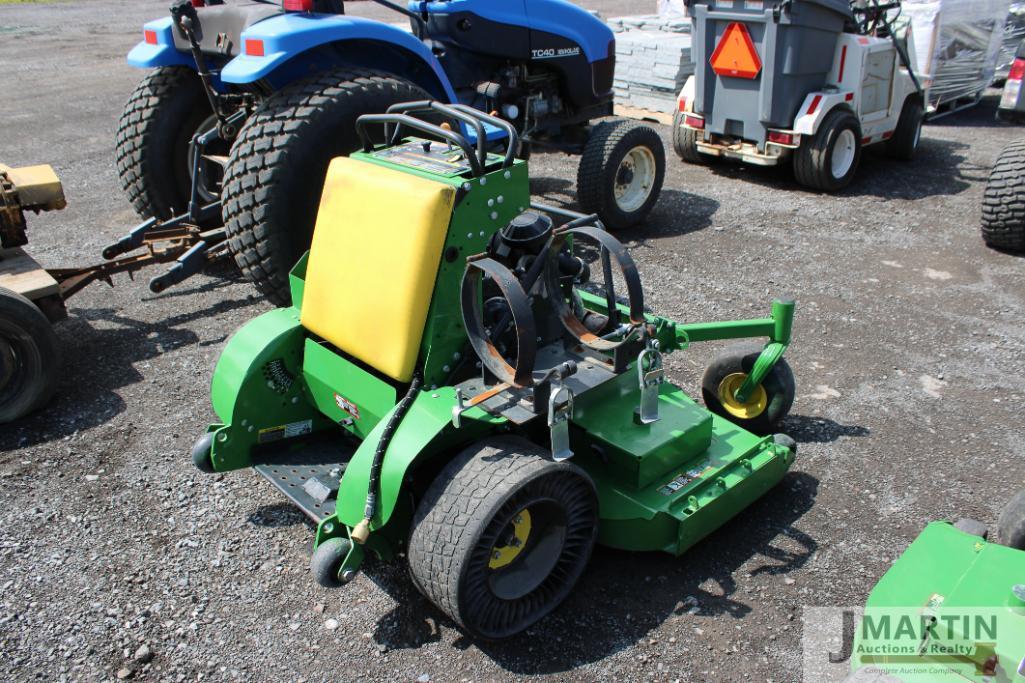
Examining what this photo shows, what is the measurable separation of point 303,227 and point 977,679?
150 inches

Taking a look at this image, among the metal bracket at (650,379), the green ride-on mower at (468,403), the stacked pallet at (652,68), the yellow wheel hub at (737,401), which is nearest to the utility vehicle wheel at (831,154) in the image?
the stacked pallet at (652,68)

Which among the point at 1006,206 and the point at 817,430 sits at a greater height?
the point at 1006,206

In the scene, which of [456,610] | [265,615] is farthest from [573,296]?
[265,615]

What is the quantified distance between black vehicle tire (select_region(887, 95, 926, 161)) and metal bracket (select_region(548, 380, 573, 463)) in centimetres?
681

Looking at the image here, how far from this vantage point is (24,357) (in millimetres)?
4281

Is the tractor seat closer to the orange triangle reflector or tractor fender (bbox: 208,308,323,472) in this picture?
tractor fender (bbox: 208,308,323,472)

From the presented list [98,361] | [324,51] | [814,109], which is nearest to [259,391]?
[98,361]

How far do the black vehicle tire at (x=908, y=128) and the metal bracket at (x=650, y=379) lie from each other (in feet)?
20.9

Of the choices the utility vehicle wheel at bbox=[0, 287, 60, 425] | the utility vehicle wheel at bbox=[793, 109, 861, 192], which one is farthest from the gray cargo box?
the utility vehicle wheel at bbox=[0, 287, 60, 425]

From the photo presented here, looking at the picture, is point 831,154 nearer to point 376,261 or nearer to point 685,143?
point 685,143

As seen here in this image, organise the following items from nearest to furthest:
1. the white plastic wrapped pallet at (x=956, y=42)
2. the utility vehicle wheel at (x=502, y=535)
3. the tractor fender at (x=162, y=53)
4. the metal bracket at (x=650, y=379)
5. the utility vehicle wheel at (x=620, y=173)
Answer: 1. the utility vehicle wheel at (x=502, y=535)
2. the metal bracket at (x=650, y=379)
3. the tractor fender at (x=162, y=53)
4. the utility vehicle wheel at (x=620, y=173)
5. the white plastic wrapped pallet at (x=956, y=42)

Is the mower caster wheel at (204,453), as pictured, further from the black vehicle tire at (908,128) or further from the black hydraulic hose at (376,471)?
the black vehicle tire at (908,128)

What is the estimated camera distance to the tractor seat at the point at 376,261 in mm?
3111

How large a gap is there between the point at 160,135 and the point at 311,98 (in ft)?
6.29
